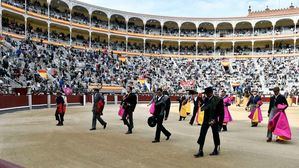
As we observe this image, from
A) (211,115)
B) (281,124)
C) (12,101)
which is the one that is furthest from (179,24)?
(211,115)

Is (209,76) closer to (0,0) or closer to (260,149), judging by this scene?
(0,0)

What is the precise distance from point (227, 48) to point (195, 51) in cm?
567

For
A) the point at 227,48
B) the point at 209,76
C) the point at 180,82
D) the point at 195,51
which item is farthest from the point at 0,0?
the point at 227,48

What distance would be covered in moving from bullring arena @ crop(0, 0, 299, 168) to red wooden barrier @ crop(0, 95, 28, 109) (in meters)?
0.06

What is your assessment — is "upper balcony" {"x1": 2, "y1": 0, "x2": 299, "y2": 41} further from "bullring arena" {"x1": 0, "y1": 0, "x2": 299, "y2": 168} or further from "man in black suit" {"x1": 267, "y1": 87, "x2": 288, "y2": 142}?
"man in black suit" {"x1": 267, "y1": 87, "x2": 288, "y2": 142}

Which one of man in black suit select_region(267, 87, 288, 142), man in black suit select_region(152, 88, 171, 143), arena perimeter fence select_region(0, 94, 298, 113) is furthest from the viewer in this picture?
arena perimeter fence select_region(0, 94, 298, 113)

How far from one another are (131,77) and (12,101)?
24032mm

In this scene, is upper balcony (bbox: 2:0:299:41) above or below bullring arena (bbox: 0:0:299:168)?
above

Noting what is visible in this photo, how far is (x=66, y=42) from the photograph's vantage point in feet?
156

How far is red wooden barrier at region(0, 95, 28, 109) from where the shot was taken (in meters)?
20.4

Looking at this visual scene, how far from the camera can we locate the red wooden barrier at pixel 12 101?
802 inches

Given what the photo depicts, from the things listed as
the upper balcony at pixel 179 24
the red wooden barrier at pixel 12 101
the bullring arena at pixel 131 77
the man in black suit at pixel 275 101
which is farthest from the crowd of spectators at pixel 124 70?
the man in black suit at pixel 275 101

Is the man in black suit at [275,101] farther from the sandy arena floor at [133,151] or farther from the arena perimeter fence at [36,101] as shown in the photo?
the arena perimeter fence at [36,101]

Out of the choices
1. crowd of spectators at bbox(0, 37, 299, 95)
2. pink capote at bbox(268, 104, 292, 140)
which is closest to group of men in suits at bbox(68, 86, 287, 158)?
pink capote at bbox(268, 104, 292, 140)
